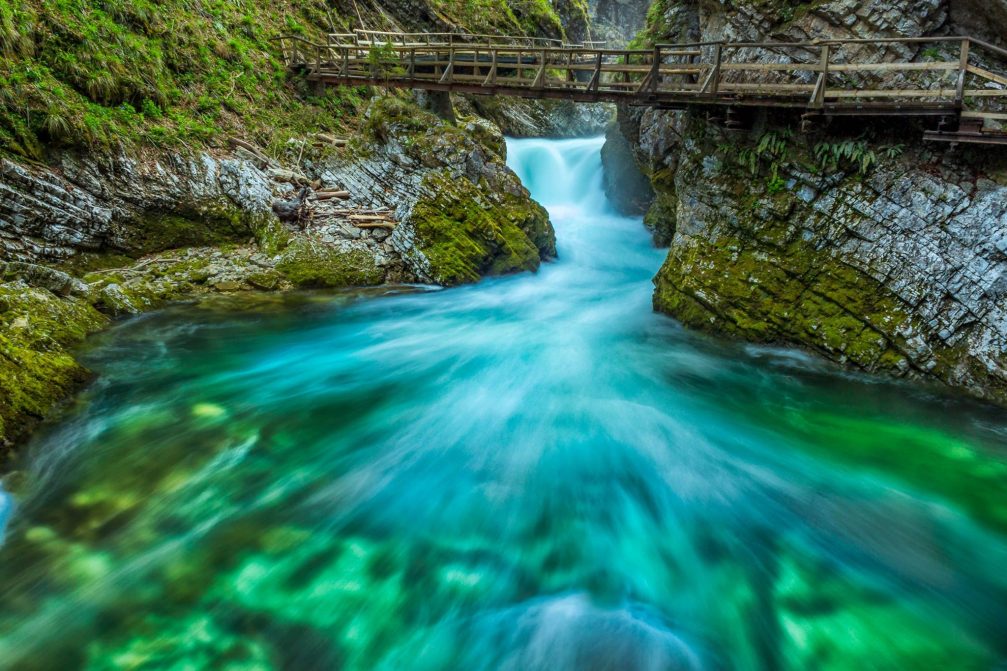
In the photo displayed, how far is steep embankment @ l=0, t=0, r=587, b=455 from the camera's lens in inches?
337

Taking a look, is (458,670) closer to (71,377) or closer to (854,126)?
(71,377)

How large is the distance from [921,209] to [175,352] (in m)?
11.4

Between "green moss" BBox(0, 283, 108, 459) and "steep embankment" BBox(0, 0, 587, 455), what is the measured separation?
0.03 metres

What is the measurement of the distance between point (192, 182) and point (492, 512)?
9834mm

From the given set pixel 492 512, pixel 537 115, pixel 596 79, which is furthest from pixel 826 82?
pixel 537 115

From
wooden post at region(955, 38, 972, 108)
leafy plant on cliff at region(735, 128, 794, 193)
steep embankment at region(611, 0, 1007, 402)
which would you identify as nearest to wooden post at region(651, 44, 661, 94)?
steep embankment at region(611, 0, 1007, 402)

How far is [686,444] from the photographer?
22.5 ft

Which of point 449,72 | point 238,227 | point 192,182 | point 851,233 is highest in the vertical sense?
point 449,72

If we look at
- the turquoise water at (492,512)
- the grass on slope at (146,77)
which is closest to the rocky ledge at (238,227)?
the grass on slope at (146,77)

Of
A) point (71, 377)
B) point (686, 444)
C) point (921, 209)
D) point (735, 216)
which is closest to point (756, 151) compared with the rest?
point (735, 216)

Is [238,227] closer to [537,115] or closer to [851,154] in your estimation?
[851,154]

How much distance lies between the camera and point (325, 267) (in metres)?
11.4

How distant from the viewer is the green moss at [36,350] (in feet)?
19.0

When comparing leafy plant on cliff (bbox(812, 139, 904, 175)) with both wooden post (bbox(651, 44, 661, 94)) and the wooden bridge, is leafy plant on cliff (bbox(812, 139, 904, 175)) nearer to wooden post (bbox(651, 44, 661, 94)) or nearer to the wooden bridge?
the wooden bridge
